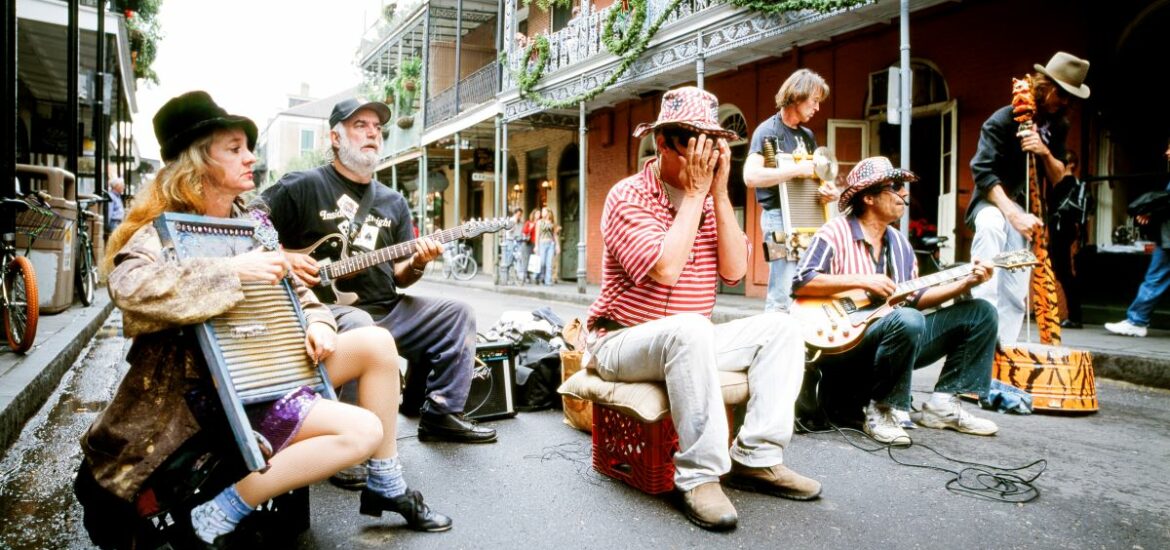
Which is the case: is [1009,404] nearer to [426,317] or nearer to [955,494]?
[955,494]

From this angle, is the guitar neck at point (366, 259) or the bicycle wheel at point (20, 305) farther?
the bicycle wheel at point (20, 305)

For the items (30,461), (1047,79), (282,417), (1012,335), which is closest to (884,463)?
(1012,335)

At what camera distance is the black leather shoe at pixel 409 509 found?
245 centimetres

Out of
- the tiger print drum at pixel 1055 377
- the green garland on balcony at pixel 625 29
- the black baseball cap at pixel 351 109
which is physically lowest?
the tiger print drum at pixel 1055 377

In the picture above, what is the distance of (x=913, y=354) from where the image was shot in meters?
3.67

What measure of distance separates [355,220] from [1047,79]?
4438 millimetres

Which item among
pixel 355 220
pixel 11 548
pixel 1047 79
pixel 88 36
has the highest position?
pixel 88 36

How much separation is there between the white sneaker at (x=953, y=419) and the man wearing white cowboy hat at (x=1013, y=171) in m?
1.04

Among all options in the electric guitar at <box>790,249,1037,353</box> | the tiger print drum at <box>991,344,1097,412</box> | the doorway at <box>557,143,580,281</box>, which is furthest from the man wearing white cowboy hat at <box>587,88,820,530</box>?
the doorway at <box>557,143,580,281</box>

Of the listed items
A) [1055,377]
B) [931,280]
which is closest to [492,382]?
[931,280]

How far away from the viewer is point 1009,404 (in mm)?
4258

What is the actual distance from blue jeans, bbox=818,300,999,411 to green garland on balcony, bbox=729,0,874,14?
5.11m

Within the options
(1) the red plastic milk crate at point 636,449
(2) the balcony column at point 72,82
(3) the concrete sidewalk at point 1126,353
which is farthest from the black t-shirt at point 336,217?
(2) the balcony column at point 72,82

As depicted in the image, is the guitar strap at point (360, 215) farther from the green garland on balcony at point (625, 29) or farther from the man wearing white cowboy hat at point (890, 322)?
the green garland on balcony at point (625, 29)
